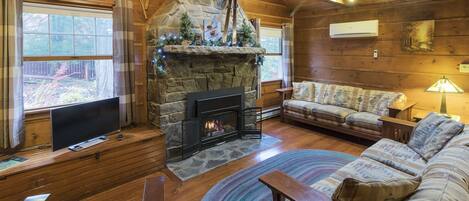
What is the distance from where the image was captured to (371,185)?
1.35 meters

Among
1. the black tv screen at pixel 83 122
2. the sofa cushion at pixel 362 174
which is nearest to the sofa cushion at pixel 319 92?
the sofa cushion at pixel 362 174

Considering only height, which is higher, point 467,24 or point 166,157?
point 467,24

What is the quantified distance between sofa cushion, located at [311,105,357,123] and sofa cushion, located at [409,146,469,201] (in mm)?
2483

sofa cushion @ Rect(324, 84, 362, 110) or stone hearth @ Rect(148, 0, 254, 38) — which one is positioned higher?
stone hearth @ Rect(148, 0, 254, 38)

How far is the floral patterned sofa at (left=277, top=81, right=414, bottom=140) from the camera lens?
13.2 feet

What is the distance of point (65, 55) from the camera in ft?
10.2

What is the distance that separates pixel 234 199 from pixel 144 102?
1897 millimetres

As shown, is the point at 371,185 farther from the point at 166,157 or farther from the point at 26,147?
the point at 26,147

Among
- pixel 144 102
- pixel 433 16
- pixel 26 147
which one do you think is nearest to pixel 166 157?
pixel 144 102

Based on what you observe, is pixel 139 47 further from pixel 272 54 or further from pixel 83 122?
pixel 272 54

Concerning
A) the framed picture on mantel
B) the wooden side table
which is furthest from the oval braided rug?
the framed picture on mantel

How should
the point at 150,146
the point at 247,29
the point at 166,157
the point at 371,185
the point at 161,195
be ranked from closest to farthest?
the point at 371,185
the point at 161,195
the point at 150,146
the point at 166,157
the point at 247,29

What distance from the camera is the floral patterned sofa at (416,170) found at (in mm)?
1371

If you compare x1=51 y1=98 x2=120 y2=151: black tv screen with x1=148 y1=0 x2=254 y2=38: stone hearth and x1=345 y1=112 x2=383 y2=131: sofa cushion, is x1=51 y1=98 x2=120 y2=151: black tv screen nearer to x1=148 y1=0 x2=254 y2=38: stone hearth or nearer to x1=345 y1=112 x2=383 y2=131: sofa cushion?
x1=148 y1=0 x2=254 y2=38: stone hearth
